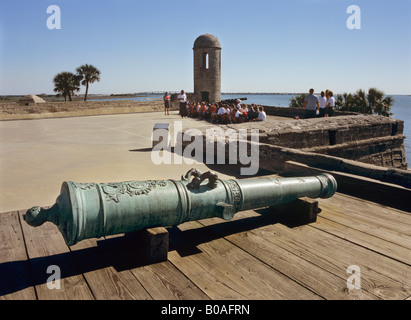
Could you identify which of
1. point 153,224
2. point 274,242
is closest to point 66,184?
point 153,224

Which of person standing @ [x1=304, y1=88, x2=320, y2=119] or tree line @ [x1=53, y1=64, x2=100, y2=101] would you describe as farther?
tree line @ [x1=53, y1=64, x2=100, y2=101]

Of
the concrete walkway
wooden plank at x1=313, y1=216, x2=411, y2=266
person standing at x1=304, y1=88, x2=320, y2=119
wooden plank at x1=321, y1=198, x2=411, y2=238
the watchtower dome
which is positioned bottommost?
wooden plank at x1=313, y1=216, x2=411, y2=266

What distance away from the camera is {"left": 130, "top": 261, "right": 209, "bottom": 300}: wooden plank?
79.7 inches

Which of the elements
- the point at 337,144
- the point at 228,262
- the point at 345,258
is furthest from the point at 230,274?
the point at 337,144

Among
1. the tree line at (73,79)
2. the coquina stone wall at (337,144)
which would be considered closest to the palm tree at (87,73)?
the tree line at (73,79)

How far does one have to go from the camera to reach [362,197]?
3.97 meters

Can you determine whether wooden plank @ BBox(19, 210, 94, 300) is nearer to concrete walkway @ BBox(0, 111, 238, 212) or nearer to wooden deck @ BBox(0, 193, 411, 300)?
wooden deck @ BBox(0, 193, 411, 300)

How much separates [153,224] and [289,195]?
4.58 feet

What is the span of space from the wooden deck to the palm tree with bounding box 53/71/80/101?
50.3 meters

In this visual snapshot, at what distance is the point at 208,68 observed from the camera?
26938 mm

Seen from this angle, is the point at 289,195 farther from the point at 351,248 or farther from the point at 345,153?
the point at 345,153

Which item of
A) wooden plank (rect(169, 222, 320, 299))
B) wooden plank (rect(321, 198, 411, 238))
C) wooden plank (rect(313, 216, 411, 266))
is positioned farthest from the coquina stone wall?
wooden plank (rect(169, 222, 320, 299))

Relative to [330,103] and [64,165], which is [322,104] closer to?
[330,103]

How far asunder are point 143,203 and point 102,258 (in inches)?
22.8
